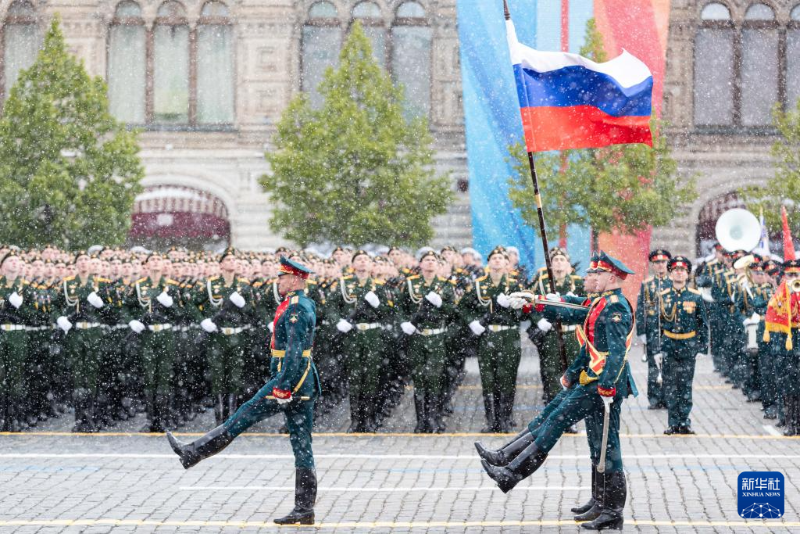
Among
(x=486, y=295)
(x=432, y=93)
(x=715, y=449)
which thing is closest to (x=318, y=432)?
(x=486, y=295)

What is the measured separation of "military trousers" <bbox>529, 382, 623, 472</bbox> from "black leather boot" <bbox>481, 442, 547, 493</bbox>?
0.06m

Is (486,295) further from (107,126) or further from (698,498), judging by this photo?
(107,126)

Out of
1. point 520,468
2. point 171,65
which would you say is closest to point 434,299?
point 520,468

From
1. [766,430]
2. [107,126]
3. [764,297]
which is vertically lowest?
[766,430]

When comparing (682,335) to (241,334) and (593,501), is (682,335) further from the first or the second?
(593,501)

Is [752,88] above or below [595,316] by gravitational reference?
above

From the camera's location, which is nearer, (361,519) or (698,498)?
(361,519)

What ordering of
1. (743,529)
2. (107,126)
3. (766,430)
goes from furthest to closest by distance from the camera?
(107,126), (766,430), (743,529)

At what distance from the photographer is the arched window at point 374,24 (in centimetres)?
3581

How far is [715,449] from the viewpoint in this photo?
45.5 feet

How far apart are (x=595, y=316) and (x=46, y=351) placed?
27.3 feet

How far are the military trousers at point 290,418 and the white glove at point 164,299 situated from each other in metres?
5.86

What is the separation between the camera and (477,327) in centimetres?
1534

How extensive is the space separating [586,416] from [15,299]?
7958 millimetres
